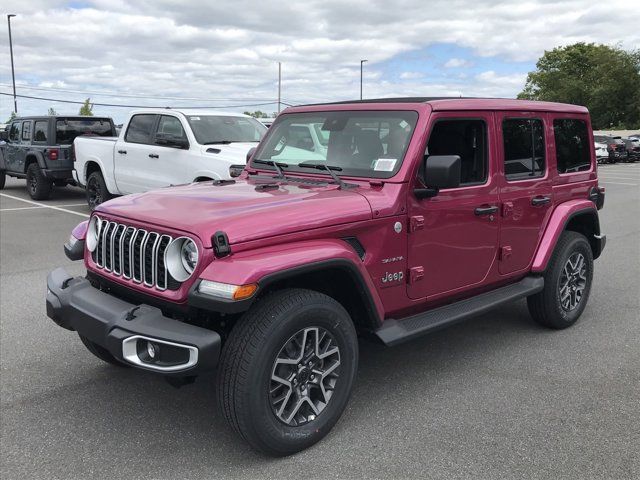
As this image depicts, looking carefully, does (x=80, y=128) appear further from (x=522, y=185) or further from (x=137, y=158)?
(x=522, y=185)

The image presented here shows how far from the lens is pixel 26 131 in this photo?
1375 cm

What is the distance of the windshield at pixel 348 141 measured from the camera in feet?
12.2

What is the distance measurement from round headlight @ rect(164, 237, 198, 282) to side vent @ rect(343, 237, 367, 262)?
2.83 ft

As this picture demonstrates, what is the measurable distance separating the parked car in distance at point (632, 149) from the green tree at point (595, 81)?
3093 centimetres

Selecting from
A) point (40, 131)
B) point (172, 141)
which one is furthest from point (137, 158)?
point (40, 131)

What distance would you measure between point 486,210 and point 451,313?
74 cm

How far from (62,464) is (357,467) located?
4.81 ft

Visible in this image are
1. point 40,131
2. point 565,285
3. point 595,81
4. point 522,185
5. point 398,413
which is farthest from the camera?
point 595,81

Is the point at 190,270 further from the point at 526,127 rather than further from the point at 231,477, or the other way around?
the point at 526,127

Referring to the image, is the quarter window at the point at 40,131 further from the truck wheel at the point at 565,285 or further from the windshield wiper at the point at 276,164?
the truck wheel at the point at 565,285

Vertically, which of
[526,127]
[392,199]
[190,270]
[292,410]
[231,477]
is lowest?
[231,477]

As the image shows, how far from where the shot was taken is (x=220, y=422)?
342cm

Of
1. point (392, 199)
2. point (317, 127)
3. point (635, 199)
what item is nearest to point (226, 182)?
point (317, 127)

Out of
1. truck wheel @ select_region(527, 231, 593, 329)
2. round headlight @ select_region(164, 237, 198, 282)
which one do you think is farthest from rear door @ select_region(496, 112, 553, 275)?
round headlight @ select_region(164, 237, 198, 282)
